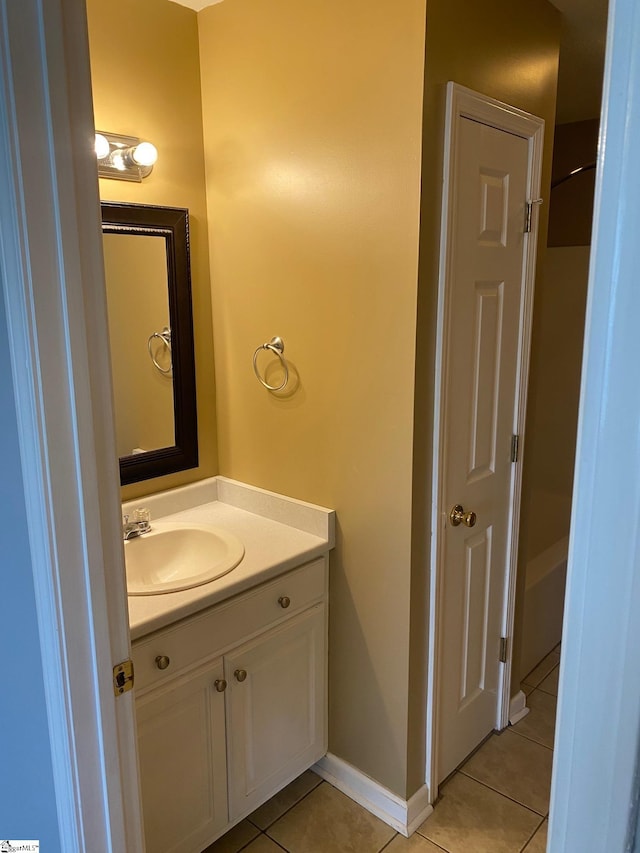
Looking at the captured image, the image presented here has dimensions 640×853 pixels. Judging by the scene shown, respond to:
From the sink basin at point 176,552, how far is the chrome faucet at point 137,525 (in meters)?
0.02

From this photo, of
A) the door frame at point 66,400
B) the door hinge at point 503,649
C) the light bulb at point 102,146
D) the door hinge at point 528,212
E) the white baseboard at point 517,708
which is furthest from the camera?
the white baseboard at point 517,708

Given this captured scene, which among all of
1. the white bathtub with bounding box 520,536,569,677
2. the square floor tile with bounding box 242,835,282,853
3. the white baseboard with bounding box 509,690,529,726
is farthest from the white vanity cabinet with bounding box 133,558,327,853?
the white bathtub with bounding box 520,536,569,677

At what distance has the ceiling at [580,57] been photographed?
2.06 metres

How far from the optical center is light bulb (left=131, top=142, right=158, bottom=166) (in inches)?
76.9

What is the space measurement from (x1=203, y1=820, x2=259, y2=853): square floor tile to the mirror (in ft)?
3.73

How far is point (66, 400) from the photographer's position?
0.95 metres

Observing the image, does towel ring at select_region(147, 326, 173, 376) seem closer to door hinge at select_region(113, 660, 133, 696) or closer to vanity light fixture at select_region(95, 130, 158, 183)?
vanity light fixture at select_region(95, 130, 158, 183)

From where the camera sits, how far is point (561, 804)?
516 millimetres

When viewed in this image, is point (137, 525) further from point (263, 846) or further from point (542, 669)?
point (542, 669)

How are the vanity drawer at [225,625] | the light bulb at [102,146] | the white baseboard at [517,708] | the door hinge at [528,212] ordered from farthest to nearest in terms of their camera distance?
the white baseboard at [517,708] → the door hinge at [528,212] → the light bulb at [102,146] → the vanity drawer at [225,625]

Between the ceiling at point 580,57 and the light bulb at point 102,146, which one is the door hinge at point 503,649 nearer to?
the ceiling at point 580,57

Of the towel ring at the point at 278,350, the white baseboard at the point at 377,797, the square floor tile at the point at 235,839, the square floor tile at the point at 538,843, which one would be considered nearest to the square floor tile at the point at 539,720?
the square floor tile at the point at 538,843

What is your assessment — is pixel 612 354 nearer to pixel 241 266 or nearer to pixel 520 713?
pixel 241 266

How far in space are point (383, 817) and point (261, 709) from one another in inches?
21.7
